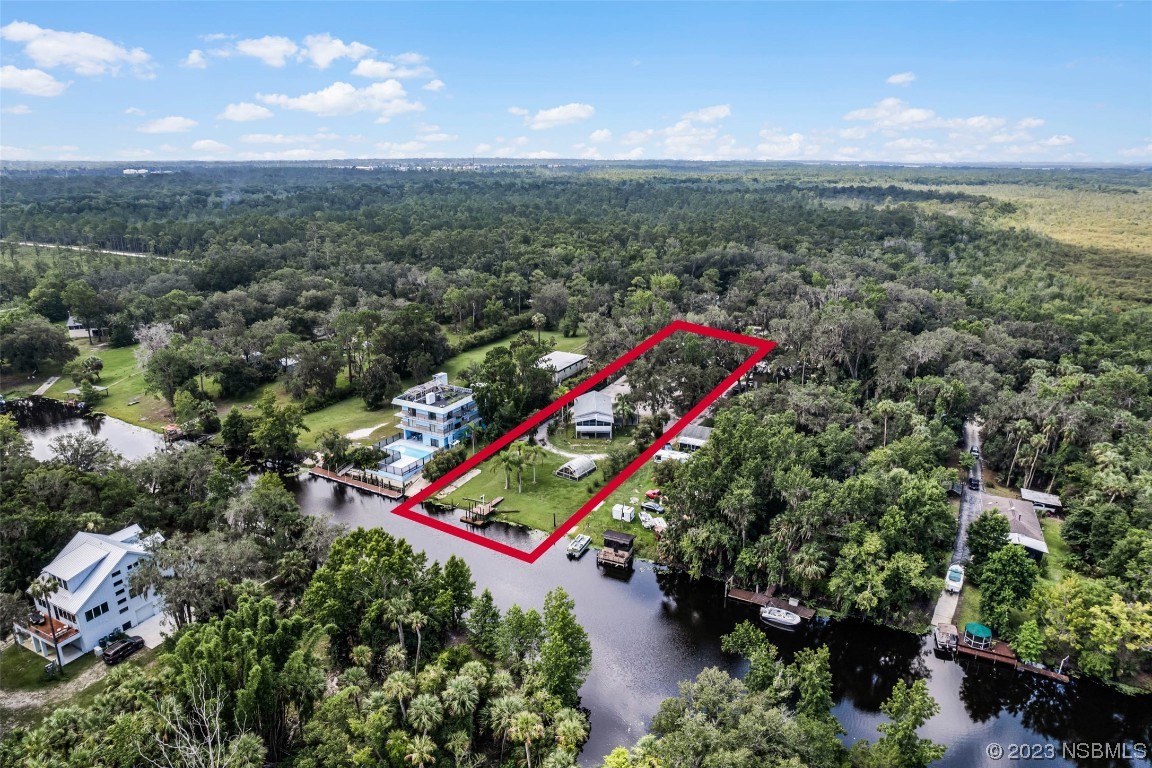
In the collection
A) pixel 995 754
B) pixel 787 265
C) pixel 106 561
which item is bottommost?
pixel 995 754

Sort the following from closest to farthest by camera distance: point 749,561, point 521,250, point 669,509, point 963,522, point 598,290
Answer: point 749,561 → point 669,509 → point 963,522 → point 598,290 → point 521,250

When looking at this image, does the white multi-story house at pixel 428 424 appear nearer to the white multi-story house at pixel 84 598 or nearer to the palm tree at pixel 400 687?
the white multi-story house at pixel 84 598

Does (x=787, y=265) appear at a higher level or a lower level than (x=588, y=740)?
higher

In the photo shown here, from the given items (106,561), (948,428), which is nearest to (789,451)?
(948,428)

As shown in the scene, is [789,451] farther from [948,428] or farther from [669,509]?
[948,428]

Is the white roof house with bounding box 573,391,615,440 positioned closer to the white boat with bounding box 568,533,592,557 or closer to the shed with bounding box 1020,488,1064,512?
the white boat with bounding box 568,533,592,557

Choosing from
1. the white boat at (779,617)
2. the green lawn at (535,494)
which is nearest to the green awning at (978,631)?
the white boat at (779,617)
